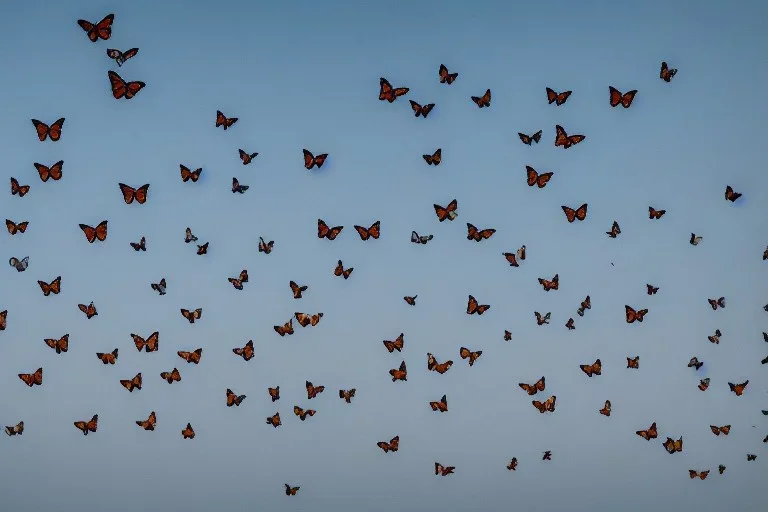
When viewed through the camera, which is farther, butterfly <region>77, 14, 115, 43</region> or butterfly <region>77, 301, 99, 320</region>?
butterfly <region>77, 301, 99, 320</region>

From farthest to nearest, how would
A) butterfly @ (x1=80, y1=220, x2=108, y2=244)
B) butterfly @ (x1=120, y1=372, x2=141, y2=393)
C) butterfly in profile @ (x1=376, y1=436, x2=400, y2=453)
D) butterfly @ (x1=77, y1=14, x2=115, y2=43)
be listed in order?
butterfly in profile @ (x1=376, y1=436, x2=400, y2=453) → butterfly @ (x1=120, y1=372, x2=141, y2=393) → butterfly @ (x1=80, y1=220, x2=108, y2=244) → butterfly @ (x1=77, y1=14, x2=115, y2=43)

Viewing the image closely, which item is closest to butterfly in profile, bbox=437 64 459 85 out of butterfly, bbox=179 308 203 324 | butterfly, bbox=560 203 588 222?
butterfly, bbox=560 203 588 222

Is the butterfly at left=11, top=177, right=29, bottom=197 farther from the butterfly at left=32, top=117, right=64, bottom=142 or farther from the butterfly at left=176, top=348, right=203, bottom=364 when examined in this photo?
the butterfly at left=176, top=348, right=203, bottom=364

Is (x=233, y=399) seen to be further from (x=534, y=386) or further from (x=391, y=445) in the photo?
(x=534, y=386)

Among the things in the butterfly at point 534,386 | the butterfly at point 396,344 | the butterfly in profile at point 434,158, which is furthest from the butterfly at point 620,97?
the butterfly at point 396,344

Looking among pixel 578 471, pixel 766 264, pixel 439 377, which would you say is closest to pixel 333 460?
pixel 439 377

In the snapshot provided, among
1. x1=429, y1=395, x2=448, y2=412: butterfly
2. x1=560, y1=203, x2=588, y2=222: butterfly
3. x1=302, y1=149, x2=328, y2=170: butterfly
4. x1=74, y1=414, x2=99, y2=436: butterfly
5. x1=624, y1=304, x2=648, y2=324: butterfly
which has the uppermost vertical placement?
x1=302, y1=149, x2=328, y2=170: butterfly

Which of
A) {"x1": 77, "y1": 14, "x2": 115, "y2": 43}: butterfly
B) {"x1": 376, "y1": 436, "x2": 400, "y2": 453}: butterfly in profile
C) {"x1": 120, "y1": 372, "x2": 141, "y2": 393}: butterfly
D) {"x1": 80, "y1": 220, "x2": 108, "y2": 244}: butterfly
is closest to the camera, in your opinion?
{"x1": 77, "y1": 14, "x2": 115, "y2": 43}: butterfly
